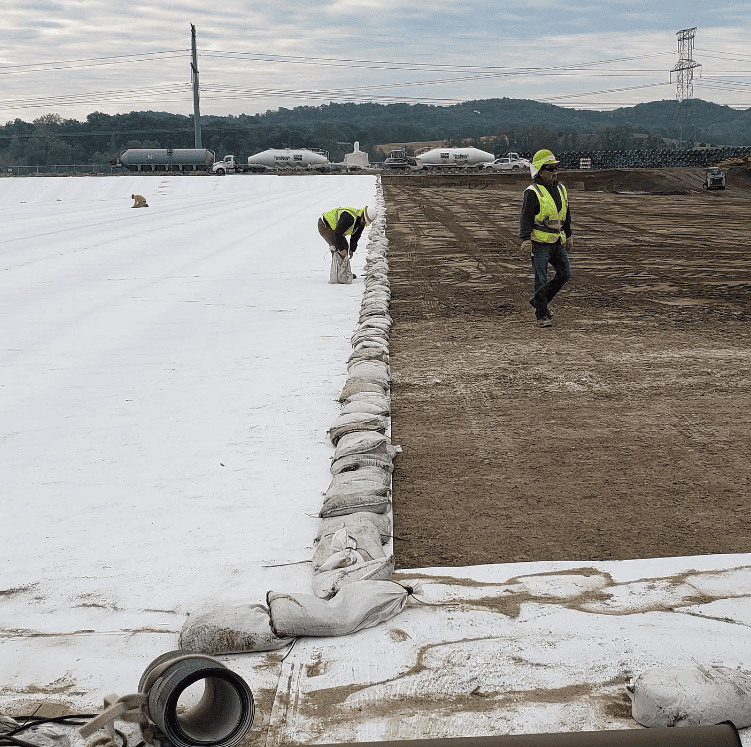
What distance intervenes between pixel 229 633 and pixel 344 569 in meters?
0.64

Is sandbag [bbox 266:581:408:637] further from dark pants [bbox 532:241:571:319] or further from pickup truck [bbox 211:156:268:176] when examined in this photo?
pickup truck [bbox 211:156:268:176]

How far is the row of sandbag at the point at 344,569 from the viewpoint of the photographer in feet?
10.9

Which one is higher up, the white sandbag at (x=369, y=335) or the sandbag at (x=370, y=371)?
the white sandbag at (x=369, y=335)

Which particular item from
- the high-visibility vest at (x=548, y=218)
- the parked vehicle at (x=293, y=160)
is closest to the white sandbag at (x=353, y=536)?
the high-visibility vest at (x=548, y=218)

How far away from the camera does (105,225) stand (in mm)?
22719

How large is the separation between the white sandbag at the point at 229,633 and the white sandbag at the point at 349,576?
0.33 m

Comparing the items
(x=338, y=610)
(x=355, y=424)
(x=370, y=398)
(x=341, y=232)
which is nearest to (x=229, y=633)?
(x=338, y=610)

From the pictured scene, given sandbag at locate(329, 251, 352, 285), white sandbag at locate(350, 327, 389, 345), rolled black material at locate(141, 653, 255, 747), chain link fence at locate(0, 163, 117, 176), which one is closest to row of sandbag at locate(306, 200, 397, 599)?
white sandbag at locate(350, 327, 389, 345)

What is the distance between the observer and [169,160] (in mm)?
75250

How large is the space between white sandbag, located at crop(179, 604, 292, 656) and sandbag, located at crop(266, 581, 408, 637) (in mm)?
44

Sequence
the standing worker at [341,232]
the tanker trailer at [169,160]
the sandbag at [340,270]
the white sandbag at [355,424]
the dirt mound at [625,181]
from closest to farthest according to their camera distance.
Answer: the white sandbag at [355,424] < the standing worker at [341,232] < the sandbag at [340,270] < the dirt mound at [625,181] < the tanker trailer at [169,160]

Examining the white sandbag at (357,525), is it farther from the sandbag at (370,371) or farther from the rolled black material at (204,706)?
the sandbag at (370,371)

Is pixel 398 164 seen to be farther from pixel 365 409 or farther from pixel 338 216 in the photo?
pixel 365 409

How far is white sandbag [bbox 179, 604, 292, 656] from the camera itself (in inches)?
129
